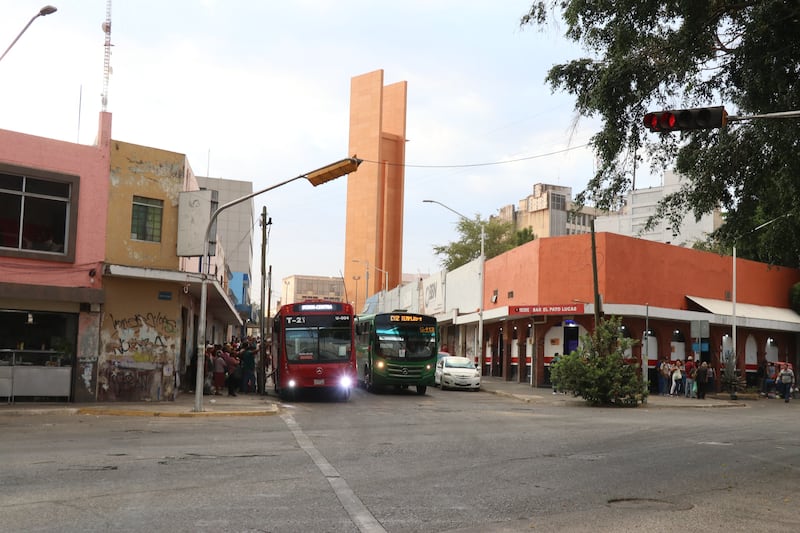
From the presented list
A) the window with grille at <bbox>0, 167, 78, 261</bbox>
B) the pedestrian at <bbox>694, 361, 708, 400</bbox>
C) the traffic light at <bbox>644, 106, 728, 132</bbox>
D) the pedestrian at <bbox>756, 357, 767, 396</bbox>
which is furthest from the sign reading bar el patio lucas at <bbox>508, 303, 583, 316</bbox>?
the traffic light at <bbox>644, 106, 728, 132</bbox>

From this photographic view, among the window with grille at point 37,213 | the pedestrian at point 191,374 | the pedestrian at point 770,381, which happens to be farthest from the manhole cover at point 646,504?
the pedestrian at point 770,381

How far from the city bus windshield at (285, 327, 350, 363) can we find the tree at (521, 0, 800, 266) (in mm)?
13294

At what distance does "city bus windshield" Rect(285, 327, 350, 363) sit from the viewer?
89.2 feet

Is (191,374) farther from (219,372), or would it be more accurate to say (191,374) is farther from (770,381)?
(770,381)

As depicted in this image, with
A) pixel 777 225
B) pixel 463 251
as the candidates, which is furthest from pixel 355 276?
pixel 777 225

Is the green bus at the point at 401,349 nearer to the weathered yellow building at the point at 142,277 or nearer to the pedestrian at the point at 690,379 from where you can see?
the weathered yellow building at the point at 142,277

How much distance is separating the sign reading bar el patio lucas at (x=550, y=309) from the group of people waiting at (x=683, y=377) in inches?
Answer: 191

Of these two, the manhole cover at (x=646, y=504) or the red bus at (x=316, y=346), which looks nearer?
the manhole cover at (x=646, y=504)

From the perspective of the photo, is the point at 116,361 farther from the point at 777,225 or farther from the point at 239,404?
the point at 777,225

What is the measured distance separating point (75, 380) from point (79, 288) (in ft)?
8.78

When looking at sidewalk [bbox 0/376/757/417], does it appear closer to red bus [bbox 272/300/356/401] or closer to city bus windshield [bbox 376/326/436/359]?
red bus [bbox 272/300/356/401]

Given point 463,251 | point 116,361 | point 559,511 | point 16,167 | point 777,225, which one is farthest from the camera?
point 463,251

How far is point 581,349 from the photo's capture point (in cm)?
2856

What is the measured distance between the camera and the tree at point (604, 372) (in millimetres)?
27578
